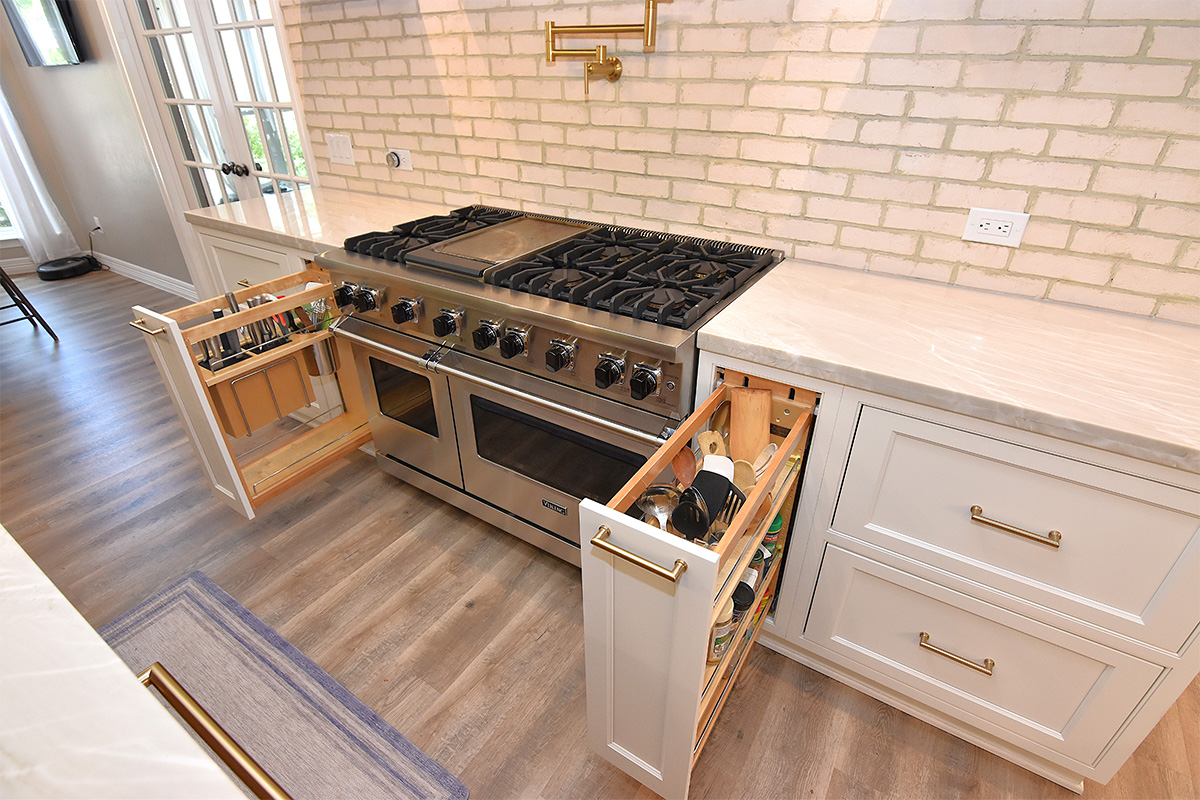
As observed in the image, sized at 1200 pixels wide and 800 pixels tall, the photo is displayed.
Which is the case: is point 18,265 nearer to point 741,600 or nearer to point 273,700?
point 273,700

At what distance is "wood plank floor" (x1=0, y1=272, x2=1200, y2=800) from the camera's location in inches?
55.7

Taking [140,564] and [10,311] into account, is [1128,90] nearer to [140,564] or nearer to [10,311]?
[140,564]

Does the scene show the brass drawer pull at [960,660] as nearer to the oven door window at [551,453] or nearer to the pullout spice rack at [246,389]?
the oven door window at [551,453]

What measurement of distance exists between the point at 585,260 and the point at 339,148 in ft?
→ 5.55

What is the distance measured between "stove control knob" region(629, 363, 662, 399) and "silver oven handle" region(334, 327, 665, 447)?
13 centimetres

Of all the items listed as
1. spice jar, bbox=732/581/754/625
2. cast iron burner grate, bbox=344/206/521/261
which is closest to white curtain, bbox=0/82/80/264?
cast iron burner grate, bbox=344/206/521/261

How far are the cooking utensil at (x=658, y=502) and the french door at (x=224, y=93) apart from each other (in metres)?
2.66

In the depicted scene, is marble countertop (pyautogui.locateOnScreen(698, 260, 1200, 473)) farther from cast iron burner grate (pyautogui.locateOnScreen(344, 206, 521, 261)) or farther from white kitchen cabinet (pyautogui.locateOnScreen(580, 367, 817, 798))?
cast iron burner grate (pyautogui.locateOnScreen(344, 206, 521, 261))

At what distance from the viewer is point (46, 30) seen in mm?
3707

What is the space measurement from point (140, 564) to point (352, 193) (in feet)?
5.85

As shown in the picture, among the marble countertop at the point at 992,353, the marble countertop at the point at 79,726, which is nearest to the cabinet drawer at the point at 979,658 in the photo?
the marble countertop at the point at 992,353

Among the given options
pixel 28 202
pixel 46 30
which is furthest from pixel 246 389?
pixel 28 202

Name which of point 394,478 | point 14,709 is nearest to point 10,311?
point 394,478

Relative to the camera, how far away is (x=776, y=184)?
1.75 meters
